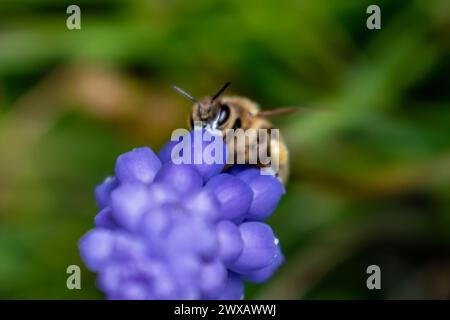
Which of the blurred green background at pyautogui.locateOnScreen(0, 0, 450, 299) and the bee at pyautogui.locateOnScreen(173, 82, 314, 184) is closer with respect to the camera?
the bee at pyautogui.locateOnScreen(173, 82, 314, 184)

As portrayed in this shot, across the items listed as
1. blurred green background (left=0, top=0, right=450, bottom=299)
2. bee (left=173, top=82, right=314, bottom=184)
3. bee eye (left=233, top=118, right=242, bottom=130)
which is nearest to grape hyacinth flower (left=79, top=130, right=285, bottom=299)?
bee (left=173, top=82, right=314, bottom=184)

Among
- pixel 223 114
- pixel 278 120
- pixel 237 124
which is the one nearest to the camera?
pixel 223 114

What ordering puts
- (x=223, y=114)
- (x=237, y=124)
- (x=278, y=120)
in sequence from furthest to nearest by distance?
1. (x=278, y=120)
2. (x=237, y=124)
3. (x=223, y=114)

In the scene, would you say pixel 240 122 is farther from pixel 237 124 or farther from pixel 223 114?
pixel 223 114

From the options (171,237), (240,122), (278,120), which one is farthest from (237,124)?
(278,120)

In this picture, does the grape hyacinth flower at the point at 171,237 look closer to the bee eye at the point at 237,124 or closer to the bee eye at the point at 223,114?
the bee eye at the point at 223,114

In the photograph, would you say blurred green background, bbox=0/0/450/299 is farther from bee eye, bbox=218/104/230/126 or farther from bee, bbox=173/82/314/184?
bee eye, bbox=218/104/230/126
